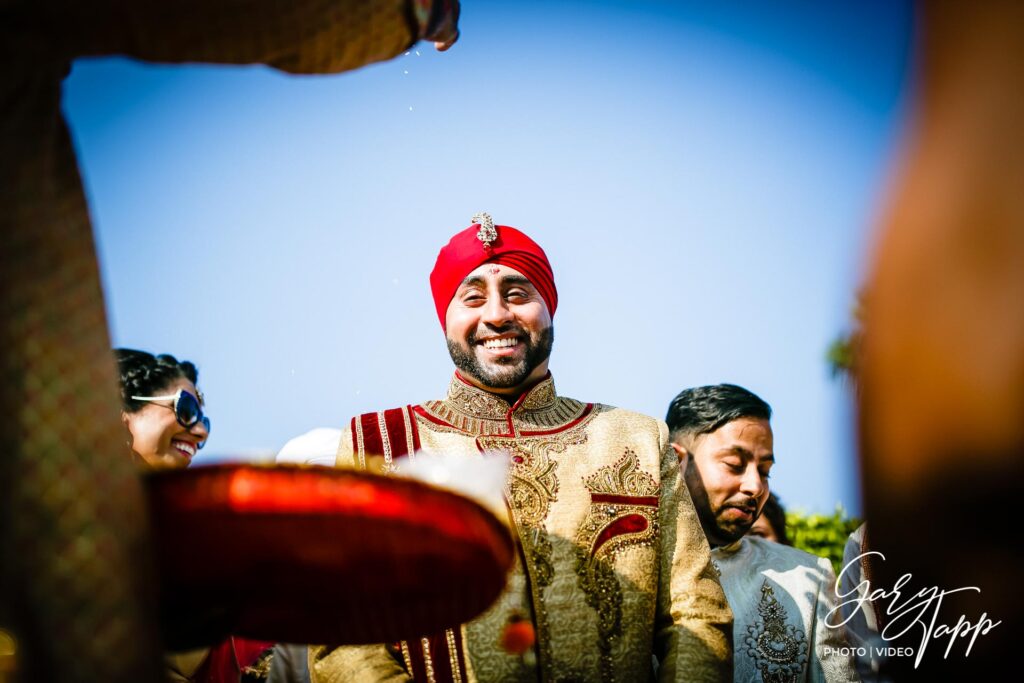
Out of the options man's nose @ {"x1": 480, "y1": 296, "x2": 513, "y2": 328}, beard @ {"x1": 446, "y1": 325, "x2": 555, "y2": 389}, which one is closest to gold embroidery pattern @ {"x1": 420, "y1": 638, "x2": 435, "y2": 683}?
beard @ {"x1": 446, "y1": 325, "x2": 555, "y2": 389}

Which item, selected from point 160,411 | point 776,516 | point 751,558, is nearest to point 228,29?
point 160,411

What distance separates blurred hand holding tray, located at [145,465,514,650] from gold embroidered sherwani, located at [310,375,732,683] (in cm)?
113

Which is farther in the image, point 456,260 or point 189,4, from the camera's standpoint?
point 456,260

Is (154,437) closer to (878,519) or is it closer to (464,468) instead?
(464,468)

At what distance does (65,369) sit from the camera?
49.2 inches

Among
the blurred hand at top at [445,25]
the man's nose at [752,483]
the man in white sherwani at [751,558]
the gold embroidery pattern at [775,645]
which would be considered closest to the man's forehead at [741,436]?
the man in white sherwani at [751,558]

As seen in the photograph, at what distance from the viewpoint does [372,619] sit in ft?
5.99

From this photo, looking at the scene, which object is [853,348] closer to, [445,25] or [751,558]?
[445,25]

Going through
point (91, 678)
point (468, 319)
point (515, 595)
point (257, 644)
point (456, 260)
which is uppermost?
point (456, 260)

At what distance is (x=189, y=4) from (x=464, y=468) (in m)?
1.29

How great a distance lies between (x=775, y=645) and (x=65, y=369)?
11.1 feet

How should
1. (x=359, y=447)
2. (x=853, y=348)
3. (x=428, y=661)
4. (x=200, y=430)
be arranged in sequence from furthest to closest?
1. (x=200, y=430)
2. (x=359, y=447)
3. (x=428, y=661)
4. (x=853, y=348)

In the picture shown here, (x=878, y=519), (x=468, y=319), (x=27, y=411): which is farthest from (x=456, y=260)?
(x=878, y=519)

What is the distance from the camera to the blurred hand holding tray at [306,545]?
4.89 ft
